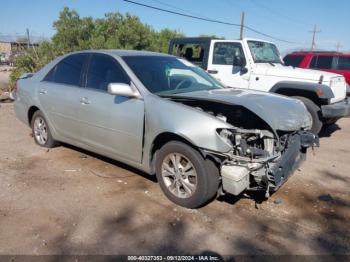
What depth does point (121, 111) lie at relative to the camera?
424 cm

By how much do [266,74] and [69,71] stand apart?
4192mm

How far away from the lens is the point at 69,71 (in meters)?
5.22

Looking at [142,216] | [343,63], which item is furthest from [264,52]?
[142,216]

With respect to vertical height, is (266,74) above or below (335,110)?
above

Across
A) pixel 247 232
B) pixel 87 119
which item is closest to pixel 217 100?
pixel 247 232

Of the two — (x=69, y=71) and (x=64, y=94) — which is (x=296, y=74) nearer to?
(x=69, y=71)

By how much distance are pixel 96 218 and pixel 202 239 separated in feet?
3.79

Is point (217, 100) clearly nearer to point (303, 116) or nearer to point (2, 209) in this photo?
point (303, 116)

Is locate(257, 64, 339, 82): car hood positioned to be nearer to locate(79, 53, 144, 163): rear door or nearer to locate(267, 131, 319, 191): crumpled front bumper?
locate(267, 131, 319, 191): crumpled front bumper

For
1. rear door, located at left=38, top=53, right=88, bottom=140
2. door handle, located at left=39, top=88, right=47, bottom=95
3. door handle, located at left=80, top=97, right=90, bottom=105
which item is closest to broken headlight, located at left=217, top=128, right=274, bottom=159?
door handle, located at left=80, top=97, right=90, bottom=105

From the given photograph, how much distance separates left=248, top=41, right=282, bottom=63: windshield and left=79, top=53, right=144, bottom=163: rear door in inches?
164

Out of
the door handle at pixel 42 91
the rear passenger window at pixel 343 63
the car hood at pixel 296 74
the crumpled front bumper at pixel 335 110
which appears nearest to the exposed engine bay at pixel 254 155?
the door handle at pixel 42 91

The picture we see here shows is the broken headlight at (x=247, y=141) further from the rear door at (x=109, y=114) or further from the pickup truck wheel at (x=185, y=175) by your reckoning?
the rear door at (x=109, y=114)

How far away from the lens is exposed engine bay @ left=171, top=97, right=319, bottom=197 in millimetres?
3502
